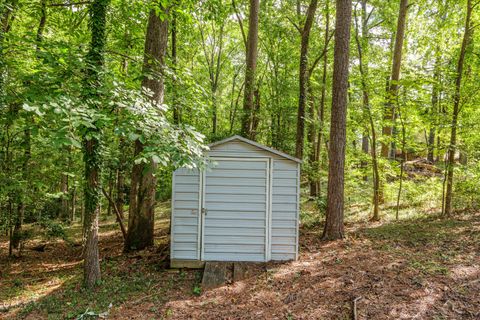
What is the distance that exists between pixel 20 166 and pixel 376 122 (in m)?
10.0

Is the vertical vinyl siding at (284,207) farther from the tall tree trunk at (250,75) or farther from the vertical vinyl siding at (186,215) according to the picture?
the tall tree trunk at (250,75)

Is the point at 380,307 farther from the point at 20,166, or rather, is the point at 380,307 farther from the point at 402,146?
the point at 20,166

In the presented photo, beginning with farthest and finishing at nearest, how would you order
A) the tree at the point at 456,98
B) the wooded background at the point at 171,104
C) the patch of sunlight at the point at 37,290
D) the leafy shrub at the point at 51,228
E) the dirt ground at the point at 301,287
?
the tree at the point at 456,98 → the leafy shrub at the point at 51,228 → the patch of sunlight at the point at 37,290 → the dirt ground at the point at 301,287 → the wooded background at the point at 171,104

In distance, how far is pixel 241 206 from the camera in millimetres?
5840

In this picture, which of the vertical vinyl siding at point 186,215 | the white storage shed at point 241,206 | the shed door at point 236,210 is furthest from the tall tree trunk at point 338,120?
the vertical vinyl siding at point 186,215

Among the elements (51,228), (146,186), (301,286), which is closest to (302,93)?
(146,186)

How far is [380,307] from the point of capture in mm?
3850

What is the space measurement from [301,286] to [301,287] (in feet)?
0.12

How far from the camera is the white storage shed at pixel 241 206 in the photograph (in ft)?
19.0

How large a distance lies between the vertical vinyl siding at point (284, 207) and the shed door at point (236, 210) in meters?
0.16

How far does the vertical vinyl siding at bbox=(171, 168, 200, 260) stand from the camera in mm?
5758

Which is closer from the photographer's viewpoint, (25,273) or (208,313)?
(208,313)

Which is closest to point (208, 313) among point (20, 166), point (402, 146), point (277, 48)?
point (20, 166)

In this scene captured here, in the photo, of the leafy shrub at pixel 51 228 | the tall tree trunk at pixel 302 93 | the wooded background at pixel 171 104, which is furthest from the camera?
the tall tree trunk at pixel 302 93
